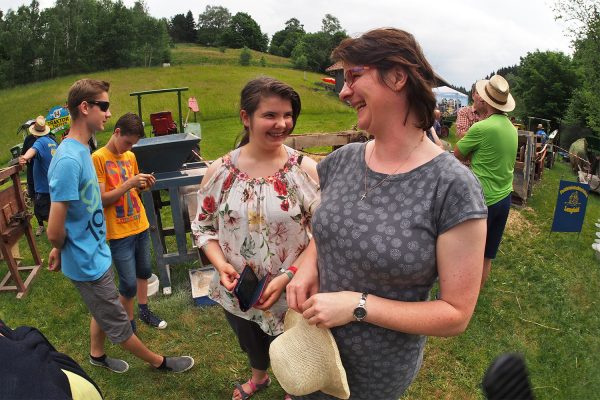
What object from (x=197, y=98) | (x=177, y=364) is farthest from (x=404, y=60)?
(x=197, y=98)

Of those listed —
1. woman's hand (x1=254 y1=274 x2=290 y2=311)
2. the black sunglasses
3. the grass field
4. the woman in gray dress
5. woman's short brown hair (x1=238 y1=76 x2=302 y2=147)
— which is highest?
woman's short brown hair (x1=238 y1=76 x2=302 y2=147)

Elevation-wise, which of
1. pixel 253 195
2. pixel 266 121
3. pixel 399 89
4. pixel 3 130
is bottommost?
pixel 3 130

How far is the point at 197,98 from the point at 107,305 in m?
29.8

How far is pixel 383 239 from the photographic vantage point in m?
1.23

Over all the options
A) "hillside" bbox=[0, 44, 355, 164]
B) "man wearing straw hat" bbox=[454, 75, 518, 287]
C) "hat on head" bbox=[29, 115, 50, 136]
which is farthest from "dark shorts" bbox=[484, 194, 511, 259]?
"hillside" bbox=[0, 44, 355, 164]

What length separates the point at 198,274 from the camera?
453 centimetres

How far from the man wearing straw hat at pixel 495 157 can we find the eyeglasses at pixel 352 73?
2.71 metres

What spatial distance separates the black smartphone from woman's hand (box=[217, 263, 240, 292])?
0.08 meters

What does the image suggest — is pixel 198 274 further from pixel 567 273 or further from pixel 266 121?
pixel 567 273

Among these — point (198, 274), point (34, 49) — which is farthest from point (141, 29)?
point (198, 274)

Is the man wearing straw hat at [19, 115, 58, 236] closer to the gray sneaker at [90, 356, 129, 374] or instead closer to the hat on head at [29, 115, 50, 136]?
the hat on head at [29, 115, 50, 136]

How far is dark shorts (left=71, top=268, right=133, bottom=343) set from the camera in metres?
2.62

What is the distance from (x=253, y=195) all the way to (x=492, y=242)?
8.32 ft

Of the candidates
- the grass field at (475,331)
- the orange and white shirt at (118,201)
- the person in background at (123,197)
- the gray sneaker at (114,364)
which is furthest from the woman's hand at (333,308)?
the gray sneaker at (114,364)
